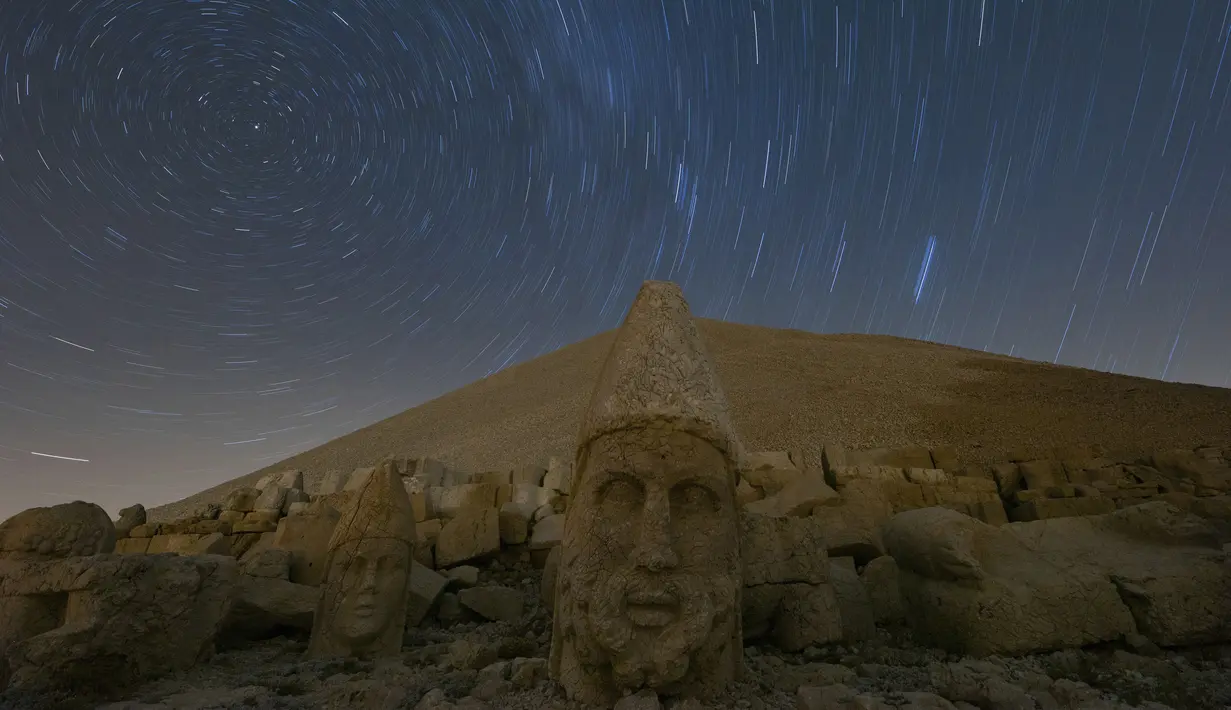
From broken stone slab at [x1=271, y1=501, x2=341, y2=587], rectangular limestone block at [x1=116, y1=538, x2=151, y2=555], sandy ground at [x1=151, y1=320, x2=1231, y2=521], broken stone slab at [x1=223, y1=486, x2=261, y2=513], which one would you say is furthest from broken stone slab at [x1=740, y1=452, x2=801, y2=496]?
rectangular limestone block at [x1=116, y1=538, x2=151, y2=555]

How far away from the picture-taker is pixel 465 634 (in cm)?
518

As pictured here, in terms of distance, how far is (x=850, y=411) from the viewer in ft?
67.3

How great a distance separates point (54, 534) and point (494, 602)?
3.42 metres

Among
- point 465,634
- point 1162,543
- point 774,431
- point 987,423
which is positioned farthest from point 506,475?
point 987,423

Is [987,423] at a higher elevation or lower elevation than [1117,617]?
higher

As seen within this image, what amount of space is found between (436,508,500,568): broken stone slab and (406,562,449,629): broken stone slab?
3.49 feet

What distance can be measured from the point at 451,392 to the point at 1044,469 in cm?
3280

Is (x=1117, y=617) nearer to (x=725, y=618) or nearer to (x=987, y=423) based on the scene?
(x=725, y=618)

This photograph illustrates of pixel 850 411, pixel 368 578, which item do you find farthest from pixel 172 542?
pixel 850 411

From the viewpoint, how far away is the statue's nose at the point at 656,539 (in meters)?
2.77

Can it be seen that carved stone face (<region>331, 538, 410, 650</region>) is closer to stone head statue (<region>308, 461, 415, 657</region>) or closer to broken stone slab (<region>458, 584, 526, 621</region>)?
stone head statue (<region>308, 461, 415, 657</region>)

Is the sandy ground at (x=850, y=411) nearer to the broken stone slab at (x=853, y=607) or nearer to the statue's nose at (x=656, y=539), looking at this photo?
the broken stone slab at (x=853, y=607)

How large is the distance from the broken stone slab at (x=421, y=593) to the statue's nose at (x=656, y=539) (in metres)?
3.07

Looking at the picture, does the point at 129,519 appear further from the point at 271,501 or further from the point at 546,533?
the point at 546,533
